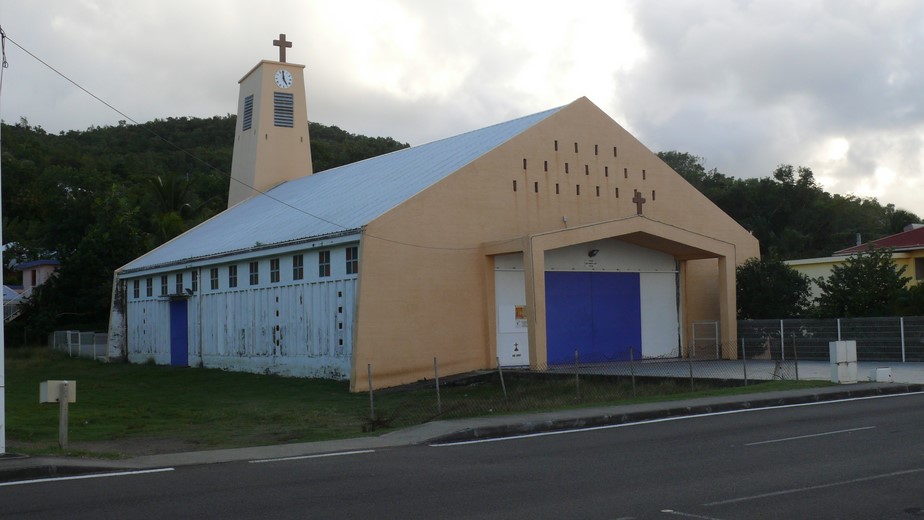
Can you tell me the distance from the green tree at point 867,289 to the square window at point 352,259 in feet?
57.6

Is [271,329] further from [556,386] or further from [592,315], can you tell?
[556,386]

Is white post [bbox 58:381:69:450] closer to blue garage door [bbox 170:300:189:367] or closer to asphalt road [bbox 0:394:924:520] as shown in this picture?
asphalt road [bbox 0:394:924:520]

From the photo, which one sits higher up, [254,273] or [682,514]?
[254,273]

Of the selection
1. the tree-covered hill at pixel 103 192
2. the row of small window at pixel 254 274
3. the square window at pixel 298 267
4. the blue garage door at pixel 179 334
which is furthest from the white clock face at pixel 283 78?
the square window at pixel 298 267

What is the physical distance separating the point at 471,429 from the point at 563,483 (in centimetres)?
542

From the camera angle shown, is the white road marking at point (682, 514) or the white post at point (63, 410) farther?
the white post at point (63, 410)

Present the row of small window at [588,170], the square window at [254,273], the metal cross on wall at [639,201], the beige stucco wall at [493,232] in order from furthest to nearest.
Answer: the square window at [254,273], the metal cross on wall at [639,201], the row of small window at [588,170], the beige stucco wall at [493,232]

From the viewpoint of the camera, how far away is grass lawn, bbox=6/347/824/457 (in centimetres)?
1806

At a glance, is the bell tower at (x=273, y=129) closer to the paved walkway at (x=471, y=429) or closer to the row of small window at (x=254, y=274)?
the row of small window at (x=254, y=274)

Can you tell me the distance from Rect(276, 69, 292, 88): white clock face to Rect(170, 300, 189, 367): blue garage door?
42.9 feet

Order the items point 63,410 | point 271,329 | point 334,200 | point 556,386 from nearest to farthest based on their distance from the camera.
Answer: point 63,410
point 556,386
point 271,329
point 334,200

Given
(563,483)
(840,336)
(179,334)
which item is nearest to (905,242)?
(840,336)

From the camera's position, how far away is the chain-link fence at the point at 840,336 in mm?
31469

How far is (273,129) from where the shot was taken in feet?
160
